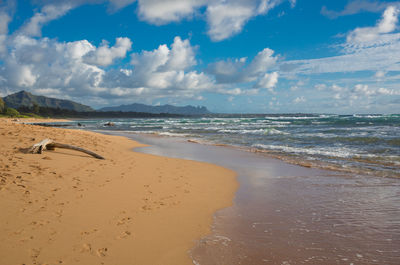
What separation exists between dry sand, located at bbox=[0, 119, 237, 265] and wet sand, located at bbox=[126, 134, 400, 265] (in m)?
0.48

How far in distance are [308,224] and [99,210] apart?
4049 mm

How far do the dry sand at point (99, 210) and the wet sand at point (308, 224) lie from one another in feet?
1.58

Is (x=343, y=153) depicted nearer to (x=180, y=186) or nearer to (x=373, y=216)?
(x=373, y=216)

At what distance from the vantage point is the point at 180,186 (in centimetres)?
699

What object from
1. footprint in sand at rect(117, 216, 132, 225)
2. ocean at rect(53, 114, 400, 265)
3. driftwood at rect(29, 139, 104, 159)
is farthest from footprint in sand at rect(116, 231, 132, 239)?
driftwood at rect(29, 139, 104, 159)

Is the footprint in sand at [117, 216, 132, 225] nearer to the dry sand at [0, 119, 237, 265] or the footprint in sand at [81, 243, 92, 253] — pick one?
the dry sand at [0, 119, 237, 265]

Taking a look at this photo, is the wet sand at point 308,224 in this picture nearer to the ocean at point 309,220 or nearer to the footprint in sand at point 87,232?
the ocean at point 309,220

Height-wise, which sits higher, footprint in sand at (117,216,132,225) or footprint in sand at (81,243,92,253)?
footprint in sand at (81,243,92,253)

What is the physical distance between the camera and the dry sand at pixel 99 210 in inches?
135

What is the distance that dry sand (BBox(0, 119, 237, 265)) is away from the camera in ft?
11.2

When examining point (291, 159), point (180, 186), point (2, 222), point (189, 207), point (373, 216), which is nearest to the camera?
point (2, 222)

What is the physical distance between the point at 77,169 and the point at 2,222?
3.74m

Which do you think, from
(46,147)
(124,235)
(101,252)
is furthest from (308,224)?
(46,147)

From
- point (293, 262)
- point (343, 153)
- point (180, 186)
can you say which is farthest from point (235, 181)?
point (343, 153)
